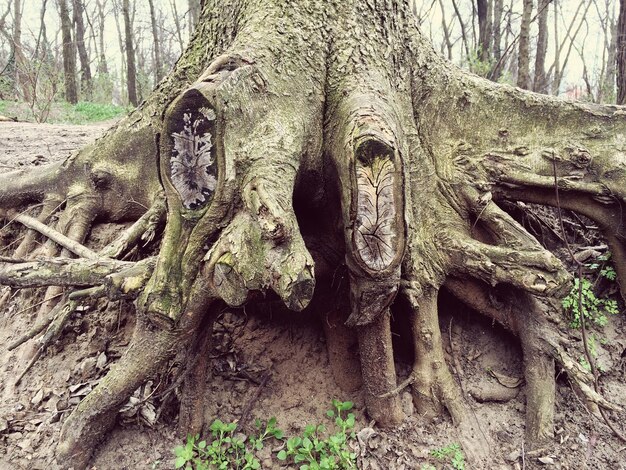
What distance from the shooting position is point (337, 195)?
8.04ft

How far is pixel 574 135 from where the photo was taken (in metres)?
2.90

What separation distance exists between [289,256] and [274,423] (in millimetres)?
1269

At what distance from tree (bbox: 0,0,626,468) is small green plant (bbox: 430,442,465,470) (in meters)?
0.08

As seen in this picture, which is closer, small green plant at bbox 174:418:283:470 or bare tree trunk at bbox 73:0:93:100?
small green plant at bbox 174:418:283:470

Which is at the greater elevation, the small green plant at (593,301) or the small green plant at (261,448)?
the small green plant at (593,301)

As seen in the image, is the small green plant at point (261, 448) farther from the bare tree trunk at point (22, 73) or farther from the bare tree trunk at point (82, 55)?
the bare tree trunk at point (82, 55)

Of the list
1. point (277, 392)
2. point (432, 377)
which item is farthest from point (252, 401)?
point (432, 377)

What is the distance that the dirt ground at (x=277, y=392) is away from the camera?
8.22 ft

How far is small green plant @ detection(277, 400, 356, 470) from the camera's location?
7.89ft

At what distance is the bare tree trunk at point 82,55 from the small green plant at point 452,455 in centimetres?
1885

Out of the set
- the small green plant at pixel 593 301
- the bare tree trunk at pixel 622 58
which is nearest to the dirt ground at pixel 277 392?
the small green plant at pixel 593 301

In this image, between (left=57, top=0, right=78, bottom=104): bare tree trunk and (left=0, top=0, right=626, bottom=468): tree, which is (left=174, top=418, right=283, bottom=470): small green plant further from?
(left=57, top=0, right=78, bottom=104): bare tree trunk

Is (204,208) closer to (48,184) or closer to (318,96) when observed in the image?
(318,96)

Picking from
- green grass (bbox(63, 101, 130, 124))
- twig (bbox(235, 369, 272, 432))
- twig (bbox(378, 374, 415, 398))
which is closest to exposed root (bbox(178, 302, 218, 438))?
twig (bbox(235, 369, 272, 432))
